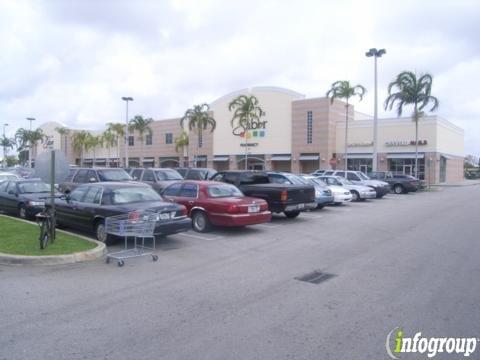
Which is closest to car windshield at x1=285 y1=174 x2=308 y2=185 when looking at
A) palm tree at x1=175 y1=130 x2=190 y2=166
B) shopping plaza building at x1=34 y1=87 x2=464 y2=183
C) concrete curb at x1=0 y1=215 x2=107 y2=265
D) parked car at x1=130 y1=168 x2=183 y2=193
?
parked car at x1=130 y1=168 x2=183 y2=193

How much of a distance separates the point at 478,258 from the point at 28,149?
3813 inches

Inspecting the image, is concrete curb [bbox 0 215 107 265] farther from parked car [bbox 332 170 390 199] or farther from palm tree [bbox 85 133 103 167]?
palm tree [bbox 85 133 103 167]

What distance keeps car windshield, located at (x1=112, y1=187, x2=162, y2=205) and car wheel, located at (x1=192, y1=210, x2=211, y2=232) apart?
1592mm

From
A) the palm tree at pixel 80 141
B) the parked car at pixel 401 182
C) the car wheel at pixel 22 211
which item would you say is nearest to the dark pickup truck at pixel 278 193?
the car wheel at pixel 22 211

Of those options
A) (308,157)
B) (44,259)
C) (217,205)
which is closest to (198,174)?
(217,205)

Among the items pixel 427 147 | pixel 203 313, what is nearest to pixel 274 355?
pixel 203 313

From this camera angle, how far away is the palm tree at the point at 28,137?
266ft

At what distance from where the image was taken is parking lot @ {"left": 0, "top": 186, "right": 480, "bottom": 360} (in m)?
4.42

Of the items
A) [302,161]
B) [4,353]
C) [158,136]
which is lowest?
[4,353]

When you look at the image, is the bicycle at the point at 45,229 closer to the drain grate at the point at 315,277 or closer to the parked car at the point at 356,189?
the drain grate at the point at 315,277

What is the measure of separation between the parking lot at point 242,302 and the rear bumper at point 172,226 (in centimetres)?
40

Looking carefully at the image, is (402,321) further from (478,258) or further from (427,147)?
(427,147)

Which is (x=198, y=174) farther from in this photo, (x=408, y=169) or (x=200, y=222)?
(x=408, y=169)

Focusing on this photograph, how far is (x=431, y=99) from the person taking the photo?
37.5 m
